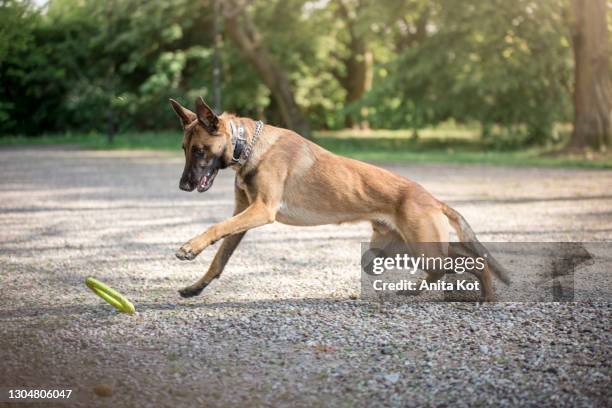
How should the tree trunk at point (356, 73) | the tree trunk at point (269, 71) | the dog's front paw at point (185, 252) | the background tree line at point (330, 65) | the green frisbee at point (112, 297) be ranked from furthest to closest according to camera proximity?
the tree trunk at point (356, 73)
the tree trunk at point (269, 71)
the background tree line at point (330, 65)
the green frisbee at point (112, 297)
the dog's front paw at point (185, 252)

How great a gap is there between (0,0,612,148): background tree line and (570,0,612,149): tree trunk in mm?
32

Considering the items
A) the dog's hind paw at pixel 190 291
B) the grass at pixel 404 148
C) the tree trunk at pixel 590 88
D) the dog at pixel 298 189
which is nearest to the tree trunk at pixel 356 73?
the grass at pixel 404 148

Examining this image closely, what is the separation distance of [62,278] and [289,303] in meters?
2.44

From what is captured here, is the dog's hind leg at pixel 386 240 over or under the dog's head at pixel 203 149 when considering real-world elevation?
under

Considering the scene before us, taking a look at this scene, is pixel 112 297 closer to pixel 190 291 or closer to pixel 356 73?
pixel 190 291

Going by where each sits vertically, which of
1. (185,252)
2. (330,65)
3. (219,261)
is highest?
(330,65)

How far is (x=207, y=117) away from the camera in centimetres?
546

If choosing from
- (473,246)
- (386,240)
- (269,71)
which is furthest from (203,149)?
(269,71)

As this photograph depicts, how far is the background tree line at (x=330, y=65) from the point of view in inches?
942

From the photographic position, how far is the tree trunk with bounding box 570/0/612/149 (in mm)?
20922

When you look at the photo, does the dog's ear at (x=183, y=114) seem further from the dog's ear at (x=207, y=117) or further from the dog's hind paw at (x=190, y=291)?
the dog's hind paw at (x=190, y=291)

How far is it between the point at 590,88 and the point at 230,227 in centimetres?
1872

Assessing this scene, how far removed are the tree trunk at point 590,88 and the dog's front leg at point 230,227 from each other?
1797 cm

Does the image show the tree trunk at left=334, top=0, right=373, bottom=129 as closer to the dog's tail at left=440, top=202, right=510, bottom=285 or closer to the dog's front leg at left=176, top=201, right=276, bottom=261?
the dog's tail at left=440, top=202, right=510, bottom=285
